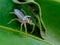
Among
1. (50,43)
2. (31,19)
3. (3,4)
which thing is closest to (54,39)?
(50,43)

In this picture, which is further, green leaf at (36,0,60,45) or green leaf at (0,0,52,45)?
green leaf at (36,0,60,45)

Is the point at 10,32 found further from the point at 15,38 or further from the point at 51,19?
the point at 51,19

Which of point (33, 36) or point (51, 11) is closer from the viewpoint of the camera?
point (33, 36)

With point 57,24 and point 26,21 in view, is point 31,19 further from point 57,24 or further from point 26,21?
point 57,24

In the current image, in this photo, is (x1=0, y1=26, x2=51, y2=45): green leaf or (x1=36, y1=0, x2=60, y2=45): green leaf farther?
(x1=36, y1=0, x2=60, y2=45): green leaf

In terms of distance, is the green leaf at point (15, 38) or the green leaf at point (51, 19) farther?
the green leaf at point (51, 19)

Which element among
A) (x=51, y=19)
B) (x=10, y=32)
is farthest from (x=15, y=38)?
(x=51, y=19)

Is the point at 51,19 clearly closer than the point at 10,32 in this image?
No

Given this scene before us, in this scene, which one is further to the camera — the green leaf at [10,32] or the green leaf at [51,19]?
the green leaf at [51,19]
